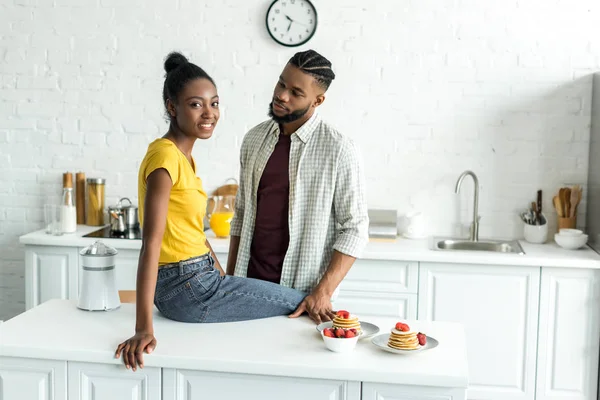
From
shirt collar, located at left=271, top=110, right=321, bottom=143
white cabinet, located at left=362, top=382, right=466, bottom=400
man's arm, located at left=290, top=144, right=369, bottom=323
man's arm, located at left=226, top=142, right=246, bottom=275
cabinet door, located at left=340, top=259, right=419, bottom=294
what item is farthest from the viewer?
cabinet door, located at left=340, top=259, right=419, bottom=294

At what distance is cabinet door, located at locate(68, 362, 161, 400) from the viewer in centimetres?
234

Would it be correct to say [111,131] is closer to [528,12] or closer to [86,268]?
[86,268]

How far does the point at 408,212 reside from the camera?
448 centimetres

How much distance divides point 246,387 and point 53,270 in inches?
90.5

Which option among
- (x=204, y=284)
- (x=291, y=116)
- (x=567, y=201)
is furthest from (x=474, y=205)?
(x=204, y=284)

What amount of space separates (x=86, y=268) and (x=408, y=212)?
2249 millimetres

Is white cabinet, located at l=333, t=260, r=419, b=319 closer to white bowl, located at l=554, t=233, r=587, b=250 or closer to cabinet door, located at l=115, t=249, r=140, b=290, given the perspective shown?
white bowl, located at l=554, t=233, r=587, b=250

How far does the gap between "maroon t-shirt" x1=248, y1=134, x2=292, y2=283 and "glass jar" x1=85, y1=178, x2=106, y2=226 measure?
1.91m

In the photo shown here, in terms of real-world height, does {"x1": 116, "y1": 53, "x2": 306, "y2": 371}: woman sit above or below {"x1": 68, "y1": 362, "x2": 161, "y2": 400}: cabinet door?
above

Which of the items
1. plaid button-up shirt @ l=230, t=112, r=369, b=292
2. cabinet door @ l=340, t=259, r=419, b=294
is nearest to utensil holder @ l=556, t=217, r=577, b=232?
cabinet door @ l=340, t=259, r=419, b=294

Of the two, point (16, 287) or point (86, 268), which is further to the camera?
point (16, 287)

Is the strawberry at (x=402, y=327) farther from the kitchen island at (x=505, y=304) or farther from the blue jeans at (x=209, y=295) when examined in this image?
the kitchen island at (x=505, y=304)

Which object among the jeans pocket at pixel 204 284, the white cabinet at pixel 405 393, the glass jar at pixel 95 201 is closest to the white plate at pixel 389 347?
the white cabinet at pixel 405 393

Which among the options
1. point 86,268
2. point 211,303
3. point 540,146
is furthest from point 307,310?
point 540,146
